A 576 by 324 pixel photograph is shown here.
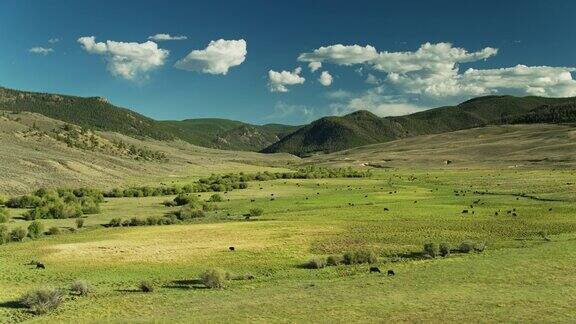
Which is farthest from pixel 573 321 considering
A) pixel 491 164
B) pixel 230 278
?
pixel 491 164

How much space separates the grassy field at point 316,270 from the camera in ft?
85.7

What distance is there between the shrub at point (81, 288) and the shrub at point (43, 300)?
98.2 inches

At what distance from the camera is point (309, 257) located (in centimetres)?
4144

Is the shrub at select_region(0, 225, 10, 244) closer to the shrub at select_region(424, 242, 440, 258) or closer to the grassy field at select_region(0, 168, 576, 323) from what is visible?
the grassy field at select_region(0, 168, 576, 323)

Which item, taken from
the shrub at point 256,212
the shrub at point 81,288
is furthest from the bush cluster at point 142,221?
the shrub at point 81,288

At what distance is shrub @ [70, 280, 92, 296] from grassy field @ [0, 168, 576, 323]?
0.83 m

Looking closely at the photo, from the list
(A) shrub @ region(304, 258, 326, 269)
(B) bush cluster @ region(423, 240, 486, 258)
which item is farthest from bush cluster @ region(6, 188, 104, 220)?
(B) bush cluster @ region(423, 240, 486, 258)

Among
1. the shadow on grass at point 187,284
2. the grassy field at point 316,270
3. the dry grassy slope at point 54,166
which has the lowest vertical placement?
the shadow on grass at point 187,284

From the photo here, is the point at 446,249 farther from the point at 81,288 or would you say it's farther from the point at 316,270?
the point at 81,288

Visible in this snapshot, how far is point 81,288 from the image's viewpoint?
31.1 m

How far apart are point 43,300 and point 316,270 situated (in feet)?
53.2

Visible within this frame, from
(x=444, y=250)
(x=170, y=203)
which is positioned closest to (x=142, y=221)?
(x=170, y=203)

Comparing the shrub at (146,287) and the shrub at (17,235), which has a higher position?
the shrub at (17,235)

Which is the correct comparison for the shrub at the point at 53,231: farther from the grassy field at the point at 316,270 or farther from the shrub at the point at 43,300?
the shrub at the point at 43,300
